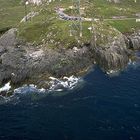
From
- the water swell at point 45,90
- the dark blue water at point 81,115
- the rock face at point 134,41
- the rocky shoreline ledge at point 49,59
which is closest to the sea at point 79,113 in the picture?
the dark blue water at point 81,115

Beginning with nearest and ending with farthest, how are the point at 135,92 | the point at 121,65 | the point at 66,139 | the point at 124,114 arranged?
the point at 66,139, the point at 124,114, the point at 135,92, the point at 121,65

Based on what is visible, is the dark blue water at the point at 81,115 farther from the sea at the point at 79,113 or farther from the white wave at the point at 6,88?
the white wave at the point at 6,88

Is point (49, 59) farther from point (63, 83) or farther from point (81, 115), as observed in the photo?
point (81, 115)

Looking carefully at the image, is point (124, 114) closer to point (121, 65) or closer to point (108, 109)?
point (108, 109)

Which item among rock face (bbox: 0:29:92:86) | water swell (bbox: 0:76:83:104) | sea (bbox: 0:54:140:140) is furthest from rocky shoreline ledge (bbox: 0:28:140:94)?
sea (bbox: 0:54:140:140)

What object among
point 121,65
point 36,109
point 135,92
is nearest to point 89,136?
point 36,109

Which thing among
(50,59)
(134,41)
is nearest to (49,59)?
(50,59)
